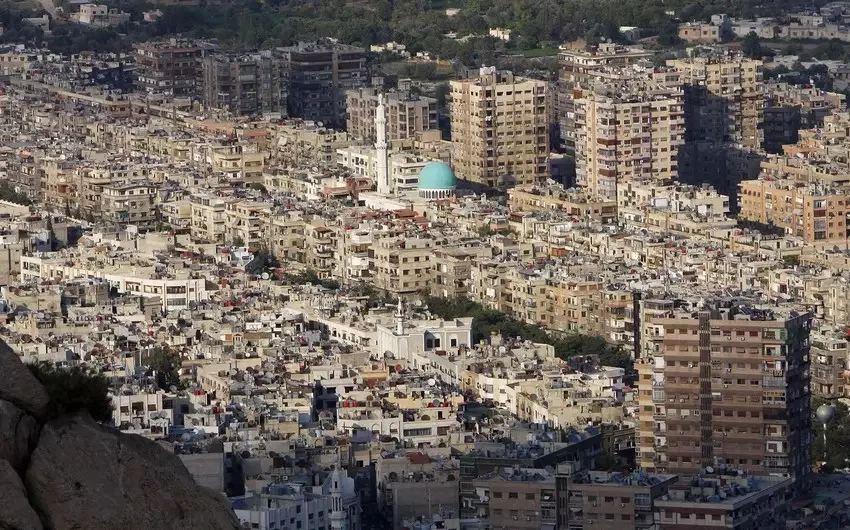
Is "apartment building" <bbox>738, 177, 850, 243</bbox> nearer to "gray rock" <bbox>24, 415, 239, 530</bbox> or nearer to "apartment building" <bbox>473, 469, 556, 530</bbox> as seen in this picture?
"apartment building" <bbox>473, 469, 556, 530</bbox>

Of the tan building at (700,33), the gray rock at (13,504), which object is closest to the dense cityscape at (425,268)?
the gray rock at (13,504)

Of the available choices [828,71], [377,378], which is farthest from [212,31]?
[377,378]

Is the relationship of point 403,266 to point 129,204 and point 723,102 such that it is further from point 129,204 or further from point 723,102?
point 723,102

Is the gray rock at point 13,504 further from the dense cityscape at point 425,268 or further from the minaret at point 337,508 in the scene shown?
the minaret at point 337,508

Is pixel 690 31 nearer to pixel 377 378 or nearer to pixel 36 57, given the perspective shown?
pixel 36 57

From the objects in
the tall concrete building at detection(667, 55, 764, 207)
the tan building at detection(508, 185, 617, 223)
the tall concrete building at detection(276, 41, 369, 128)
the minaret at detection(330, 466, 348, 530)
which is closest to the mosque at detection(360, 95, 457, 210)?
A: the tan building at detection(508, 185, 617, 223)

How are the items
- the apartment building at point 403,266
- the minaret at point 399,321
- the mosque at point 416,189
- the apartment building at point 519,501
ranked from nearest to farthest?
the apartment building at point 519,501
the minaret at point 399,321
the apartment building at point 403,266
the mosque at point 416,189

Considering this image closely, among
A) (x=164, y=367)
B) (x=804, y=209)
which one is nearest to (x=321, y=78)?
(x=804, y=209)
